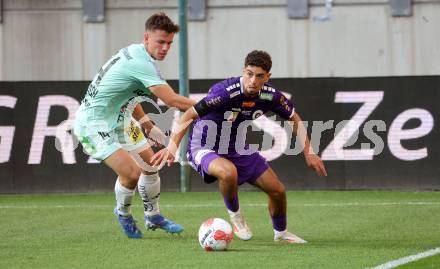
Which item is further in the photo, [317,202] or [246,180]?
[317,202]

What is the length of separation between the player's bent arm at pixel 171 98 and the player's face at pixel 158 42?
35cm

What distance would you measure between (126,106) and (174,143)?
49.4 inches

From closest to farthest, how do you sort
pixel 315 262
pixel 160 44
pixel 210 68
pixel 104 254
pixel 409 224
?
pixel 315 262 → pixel 104 254 → pixel 160 44 → pixel 409 224 → pixel 210 68

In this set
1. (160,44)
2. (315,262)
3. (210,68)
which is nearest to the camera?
(315,262)

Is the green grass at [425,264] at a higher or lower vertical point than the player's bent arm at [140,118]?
lower

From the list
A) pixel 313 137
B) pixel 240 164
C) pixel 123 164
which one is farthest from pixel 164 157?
pixel 313 137

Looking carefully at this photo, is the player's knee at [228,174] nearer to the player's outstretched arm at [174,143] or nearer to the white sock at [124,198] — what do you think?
the player's outstretched arm at [174,143]

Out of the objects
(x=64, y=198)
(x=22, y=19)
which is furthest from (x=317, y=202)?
(x=22, y=19)

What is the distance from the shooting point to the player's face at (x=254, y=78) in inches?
380

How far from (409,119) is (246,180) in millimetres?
5548

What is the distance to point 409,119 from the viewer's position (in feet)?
50.0

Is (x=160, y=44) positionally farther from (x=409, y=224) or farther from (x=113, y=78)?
(x=409, y=224)

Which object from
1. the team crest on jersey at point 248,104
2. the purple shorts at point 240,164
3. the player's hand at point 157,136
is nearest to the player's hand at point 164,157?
the purple shorts at point 240,164

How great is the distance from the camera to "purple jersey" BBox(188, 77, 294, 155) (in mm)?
9859
